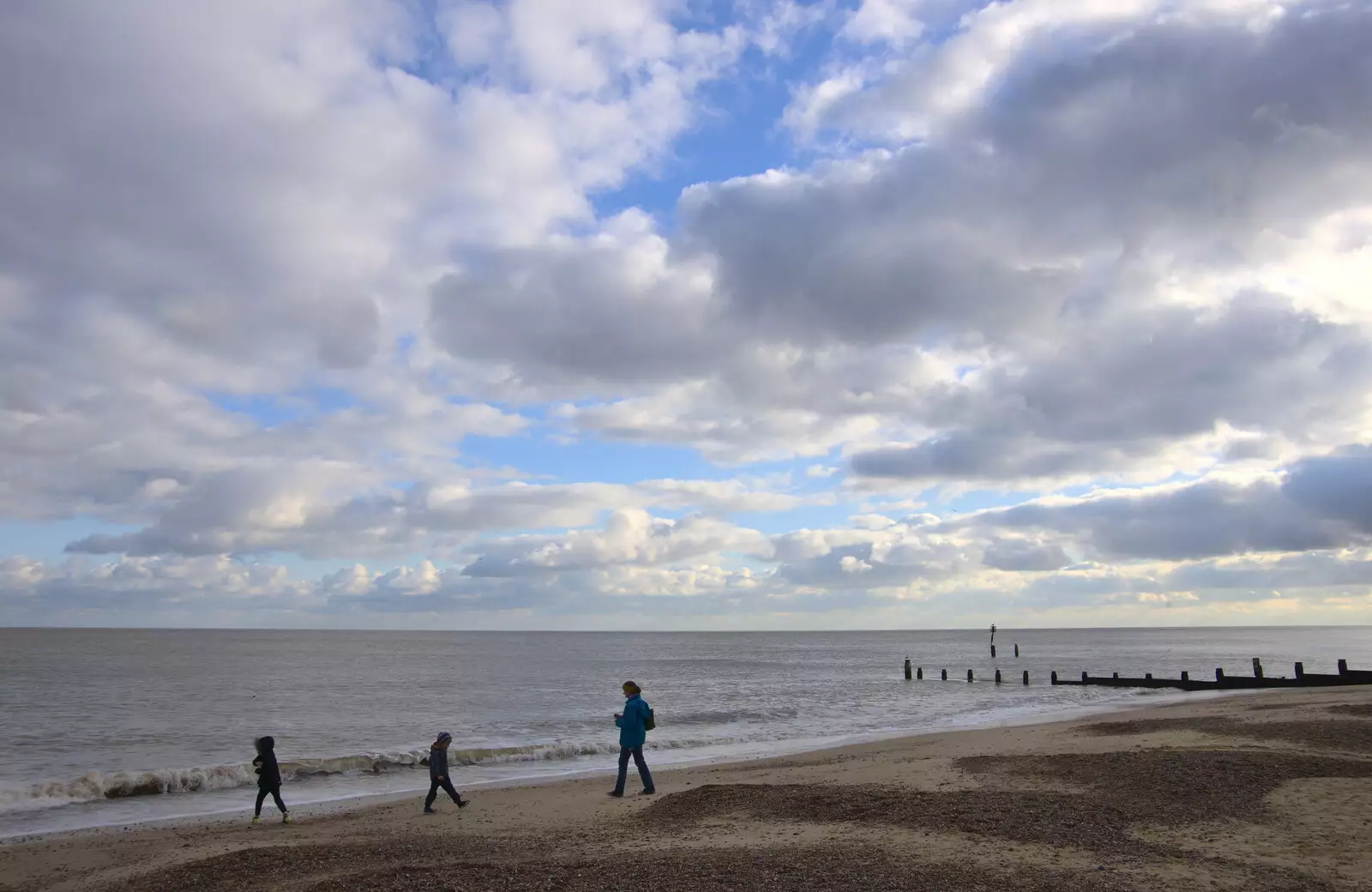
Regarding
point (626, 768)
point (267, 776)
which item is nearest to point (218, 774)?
point (267, 776)

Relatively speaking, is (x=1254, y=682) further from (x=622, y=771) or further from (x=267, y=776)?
(x=267, y=776)

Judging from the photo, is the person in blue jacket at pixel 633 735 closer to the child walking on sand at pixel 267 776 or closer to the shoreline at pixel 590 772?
the shoreline at pixel 590 772

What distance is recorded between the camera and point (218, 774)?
21453mm

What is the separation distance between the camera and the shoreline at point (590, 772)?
16.0 metres

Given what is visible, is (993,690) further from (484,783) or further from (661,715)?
(484,783)

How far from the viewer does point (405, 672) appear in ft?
258

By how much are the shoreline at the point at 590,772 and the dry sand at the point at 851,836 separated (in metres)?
0.56

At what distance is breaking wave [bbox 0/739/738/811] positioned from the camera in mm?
19781

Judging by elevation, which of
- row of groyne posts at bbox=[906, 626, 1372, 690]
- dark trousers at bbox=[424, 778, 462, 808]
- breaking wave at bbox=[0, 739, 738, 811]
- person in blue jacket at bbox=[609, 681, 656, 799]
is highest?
person in blue jacket at bbox=[609, 681, 656, 799]

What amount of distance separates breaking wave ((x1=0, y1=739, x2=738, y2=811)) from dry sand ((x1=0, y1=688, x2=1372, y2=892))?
5320 millimetres

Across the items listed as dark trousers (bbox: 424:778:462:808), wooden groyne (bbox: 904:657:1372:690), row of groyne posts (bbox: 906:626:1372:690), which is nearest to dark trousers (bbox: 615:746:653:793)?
dark trousers (bbox: 424:778:462:808)

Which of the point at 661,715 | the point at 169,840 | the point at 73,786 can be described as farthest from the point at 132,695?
the point at 169,840

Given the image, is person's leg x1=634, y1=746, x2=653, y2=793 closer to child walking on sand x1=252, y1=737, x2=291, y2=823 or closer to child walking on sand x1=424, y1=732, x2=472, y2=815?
child walking on sand x1=424, y1=732, x2=472, y2=815

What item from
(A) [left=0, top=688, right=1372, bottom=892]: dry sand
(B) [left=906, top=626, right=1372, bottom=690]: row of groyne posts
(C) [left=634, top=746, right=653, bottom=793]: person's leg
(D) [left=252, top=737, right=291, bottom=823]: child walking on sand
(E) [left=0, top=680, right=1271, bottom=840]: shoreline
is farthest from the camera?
(B) [left=906, top=626, right=1372, bottom=690]: row of groyne posts
